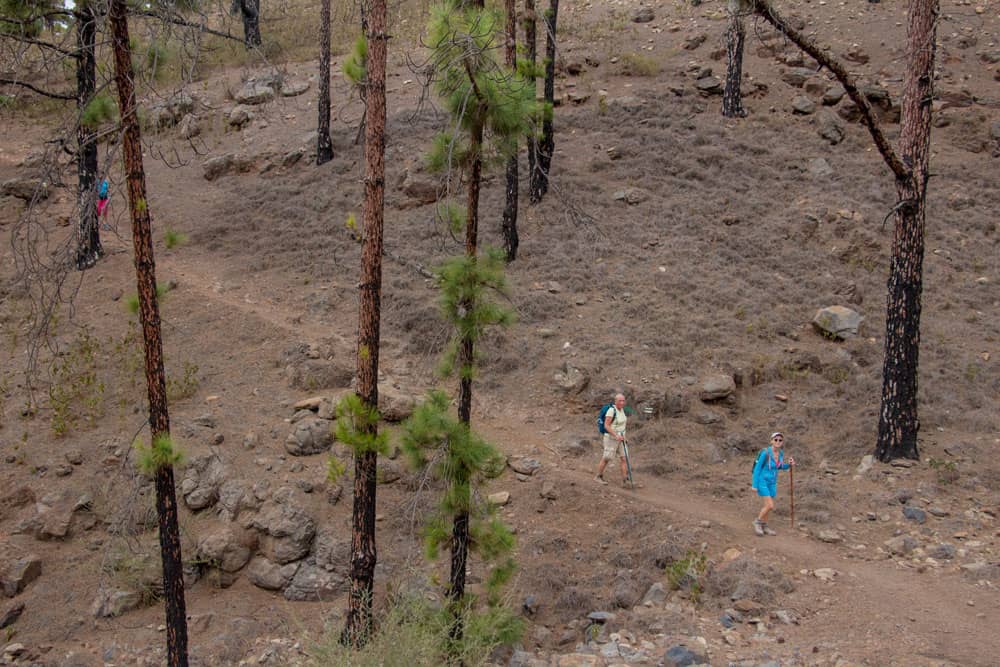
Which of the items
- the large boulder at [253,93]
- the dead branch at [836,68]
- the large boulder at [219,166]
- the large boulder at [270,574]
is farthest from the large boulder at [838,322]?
the large boulder at [253,93]

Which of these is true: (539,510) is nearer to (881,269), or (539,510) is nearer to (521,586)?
(521,586)

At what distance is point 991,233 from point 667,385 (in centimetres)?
1048

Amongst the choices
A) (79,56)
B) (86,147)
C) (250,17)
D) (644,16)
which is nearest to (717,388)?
(86,147)

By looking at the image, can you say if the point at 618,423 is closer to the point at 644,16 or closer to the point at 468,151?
the point at 468,151

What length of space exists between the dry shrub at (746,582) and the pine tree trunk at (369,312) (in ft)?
13.3

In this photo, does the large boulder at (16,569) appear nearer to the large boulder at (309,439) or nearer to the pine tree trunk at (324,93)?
the large boulder at (309,439)

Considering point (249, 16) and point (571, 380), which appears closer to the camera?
point (571, 380)

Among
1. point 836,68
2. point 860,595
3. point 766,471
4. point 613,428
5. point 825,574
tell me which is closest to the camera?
point 860,595

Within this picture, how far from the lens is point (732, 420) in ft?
41.7

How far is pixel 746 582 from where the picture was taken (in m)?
8.73

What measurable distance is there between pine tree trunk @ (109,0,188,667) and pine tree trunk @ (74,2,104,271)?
32 cm

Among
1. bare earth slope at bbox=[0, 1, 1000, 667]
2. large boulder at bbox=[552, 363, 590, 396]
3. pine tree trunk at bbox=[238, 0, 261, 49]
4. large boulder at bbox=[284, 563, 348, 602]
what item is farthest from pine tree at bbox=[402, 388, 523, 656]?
large boulder at bbox=[552, 363, 590, 396]

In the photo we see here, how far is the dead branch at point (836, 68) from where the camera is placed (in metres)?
8.90

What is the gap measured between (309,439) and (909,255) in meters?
→ 9.32
